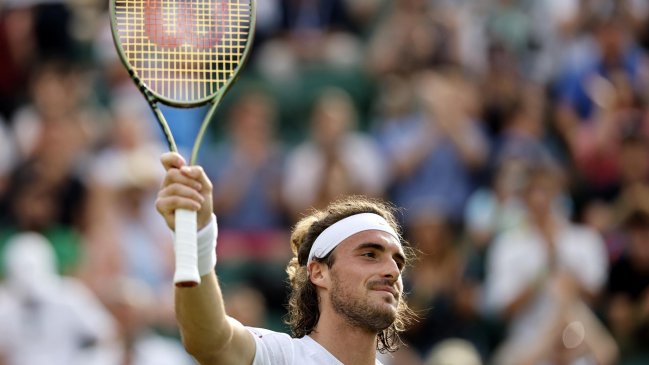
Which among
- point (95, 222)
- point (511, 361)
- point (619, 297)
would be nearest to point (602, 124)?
point (619, 297)

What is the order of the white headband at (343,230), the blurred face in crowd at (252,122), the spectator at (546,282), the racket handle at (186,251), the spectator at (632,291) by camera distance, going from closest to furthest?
1. the racket handle at (186,251)
2. the white headband at (343,230)
3. the spectator at (546,282)
4. the spectator at (632,291)
5. the blurred face in crowd at (252,122)

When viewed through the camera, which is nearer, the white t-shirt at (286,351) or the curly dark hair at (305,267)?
the white t-shirt at (286,351)

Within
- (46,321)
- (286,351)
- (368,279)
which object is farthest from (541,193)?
(286,351)

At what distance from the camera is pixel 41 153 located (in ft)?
38.7

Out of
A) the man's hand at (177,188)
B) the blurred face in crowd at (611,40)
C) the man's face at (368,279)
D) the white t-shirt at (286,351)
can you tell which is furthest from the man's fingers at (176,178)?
the blurred face in crowd at (611,40)

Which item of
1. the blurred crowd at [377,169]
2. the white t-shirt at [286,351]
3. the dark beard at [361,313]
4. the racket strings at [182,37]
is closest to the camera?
the white t-shirt at [286,351]

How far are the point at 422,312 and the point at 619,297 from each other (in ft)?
5.23

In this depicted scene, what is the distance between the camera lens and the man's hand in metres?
4.88

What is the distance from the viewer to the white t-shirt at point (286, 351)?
209 inches

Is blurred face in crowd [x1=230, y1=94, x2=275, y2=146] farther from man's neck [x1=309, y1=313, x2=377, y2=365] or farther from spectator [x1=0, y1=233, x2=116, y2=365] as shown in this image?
man's neck [x1=309, y1=313, x2=377, y2=365]

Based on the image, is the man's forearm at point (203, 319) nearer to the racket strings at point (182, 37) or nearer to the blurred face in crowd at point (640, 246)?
the racket strings at point (182, 37)

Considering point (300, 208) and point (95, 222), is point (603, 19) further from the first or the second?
point (95, 222)

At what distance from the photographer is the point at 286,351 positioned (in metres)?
5.43

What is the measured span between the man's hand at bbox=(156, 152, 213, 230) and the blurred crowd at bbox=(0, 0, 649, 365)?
4.61 metres
